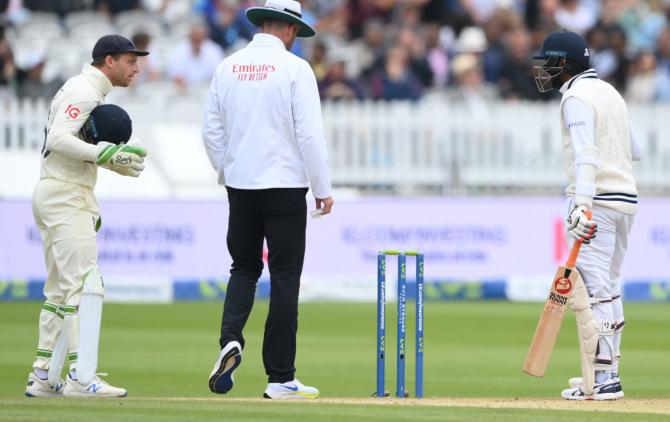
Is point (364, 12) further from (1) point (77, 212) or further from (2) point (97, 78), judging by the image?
(1) point (77, 212)

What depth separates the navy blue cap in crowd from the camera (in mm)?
8016

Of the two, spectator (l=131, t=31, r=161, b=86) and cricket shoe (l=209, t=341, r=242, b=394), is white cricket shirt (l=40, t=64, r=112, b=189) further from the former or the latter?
spectator (l=131, t=31, r=161, b=86)

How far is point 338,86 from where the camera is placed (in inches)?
699

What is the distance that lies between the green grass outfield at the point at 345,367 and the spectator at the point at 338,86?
3279mm

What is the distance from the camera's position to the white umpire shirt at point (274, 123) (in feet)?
25.3

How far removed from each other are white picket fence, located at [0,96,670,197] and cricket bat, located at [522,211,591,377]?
9616 millimetres

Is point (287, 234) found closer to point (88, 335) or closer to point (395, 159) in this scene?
point (88, 335)

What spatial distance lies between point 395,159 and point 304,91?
986 centimetres

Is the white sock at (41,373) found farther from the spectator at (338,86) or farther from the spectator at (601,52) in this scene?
the spectator at (601,52)

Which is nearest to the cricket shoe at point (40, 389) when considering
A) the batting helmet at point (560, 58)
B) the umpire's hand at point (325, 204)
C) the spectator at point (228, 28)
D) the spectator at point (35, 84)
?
the umpire's hand at point (325, 204)

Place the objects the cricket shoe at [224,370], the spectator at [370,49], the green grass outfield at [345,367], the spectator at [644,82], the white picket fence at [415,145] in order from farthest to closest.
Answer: the spectator at [644,82] < the spectator at [370,49] < the white picket fence at [415,145] < the cricket shoe at [224,370] < the green grass outfield at [345,367]

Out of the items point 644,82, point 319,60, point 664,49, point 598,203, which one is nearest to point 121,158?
point 598,203

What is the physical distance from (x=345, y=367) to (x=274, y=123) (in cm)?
272

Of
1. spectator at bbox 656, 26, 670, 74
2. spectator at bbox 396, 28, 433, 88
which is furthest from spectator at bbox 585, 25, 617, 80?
spectator at bbox 396, 28, 433, 88
